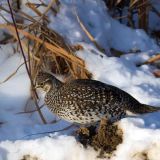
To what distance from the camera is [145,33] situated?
19.8 feet

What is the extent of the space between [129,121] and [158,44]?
212cm

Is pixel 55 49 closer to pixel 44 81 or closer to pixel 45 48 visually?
pixel 45 48

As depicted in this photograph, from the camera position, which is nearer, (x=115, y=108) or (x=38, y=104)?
(x=115, y=108)

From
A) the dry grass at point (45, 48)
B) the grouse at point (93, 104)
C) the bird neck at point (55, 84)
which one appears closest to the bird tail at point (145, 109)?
the grouse at point (93, 104)

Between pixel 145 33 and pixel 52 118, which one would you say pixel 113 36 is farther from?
pixel 52 118

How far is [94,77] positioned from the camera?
5.28 m

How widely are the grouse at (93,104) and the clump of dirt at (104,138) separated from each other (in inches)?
2.5

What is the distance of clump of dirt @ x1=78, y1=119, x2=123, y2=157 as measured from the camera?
13.4 feet

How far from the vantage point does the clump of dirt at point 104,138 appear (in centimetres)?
407

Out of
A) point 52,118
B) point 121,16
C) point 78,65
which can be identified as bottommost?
point 52,118

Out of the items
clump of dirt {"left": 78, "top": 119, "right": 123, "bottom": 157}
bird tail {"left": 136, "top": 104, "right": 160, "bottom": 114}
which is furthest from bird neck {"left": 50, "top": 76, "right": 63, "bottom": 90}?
bird tail {"left": 136, "top": 104, "right": 160, "bottom": 114}

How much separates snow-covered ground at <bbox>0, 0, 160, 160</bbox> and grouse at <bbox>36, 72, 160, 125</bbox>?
10 cm

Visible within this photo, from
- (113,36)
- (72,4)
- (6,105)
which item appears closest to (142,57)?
(113,36)

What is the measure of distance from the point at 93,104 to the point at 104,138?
250 mm
